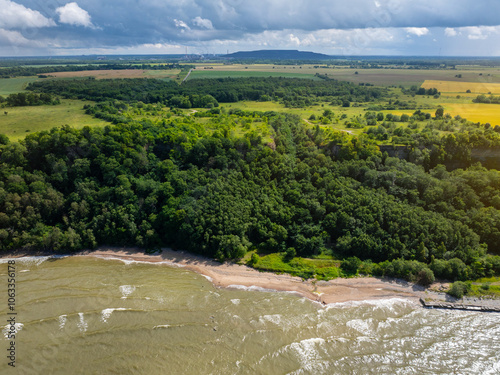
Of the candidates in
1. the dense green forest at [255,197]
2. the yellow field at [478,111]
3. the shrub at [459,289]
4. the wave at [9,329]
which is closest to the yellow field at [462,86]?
the yellow field at [478,111]

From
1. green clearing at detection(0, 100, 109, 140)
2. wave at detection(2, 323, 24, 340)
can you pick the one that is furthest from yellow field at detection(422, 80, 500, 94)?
wave at detection(2, 323, 24, 340)

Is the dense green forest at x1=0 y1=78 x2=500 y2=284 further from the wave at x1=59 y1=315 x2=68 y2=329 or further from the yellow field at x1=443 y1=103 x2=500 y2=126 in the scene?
the wave at x1=59 y1=315 x2=68 y2=329

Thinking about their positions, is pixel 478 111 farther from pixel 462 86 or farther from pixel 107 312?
pixel 107 312

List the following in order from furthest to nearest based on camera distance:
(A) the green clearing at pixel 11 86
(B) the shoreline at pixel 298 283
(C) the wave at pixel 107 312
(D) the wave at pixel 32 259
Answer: (A) the green clearing at pixel 11 86, (D) the wave at pixel 32 259, (B) the shoreline at pixel 298 283, (C) the wave at pixel 107 312

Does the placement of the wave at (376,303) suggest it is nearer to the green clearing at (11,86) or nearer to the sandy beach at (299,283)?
the sandy beach at (299,283)

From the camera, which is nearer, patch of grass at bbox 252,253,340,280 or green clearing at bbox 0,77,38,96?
patch of grass at bbox 252,253,340,280

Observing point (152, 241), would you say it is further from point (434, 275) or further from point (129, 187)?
point (434, 275)

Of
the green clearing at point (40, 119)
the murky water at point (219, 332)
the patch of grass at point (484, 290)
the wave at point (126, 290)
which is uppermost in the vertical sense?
the green clearing at point (40, 119)
